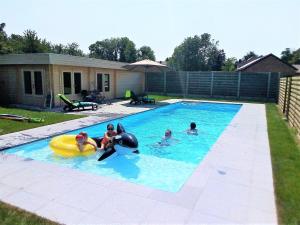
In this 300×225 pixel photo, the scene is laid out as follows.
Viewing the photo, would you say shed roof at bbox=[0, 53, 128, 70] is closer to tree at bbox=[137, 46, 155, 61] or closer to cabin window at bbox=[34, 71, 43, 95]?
cabin window at bbox=[34, 71, 43, 95]

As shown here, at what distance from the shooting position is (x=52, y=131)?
24.2 feet

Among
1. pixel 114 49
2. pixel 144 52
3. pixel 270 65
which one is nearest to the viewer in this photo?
pixel 270 65

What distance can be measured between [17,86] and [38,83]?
160 cm

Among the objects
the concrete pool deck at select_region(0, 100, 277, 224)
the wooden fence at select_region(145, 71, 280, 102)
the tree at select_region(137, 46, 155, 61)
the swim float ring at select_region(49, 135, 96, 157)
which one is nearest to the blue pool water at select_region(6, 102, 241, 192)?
the swim float ring at select_region(49, 135, 96, 157)

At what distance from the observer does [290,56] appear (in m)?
54.1

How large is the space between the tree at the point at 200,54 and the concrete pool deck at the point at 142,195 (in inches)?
2106

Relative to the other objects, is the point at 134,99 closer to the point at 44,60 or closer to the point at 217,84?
the point at 44,60

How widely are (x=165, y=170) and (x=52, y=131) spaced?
4.10 meters

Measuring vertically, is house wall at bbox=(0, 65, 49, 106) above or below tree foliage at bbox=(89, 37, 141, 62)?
below

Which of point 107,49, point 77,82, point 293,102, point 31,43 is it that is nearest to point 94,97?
point 77,82

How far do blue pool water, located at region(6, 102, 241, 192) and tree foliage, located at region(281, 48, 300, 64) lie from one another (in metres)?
45.5

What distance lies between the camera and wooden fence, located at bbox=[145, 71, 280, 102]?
1778cm

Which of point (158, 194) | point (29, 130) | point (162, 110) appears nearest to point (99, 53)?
point (162, 110)

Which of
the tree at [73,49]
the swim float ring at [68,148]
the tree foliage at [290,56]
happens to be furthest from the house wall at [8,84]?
the tree foliage at [290,56]
